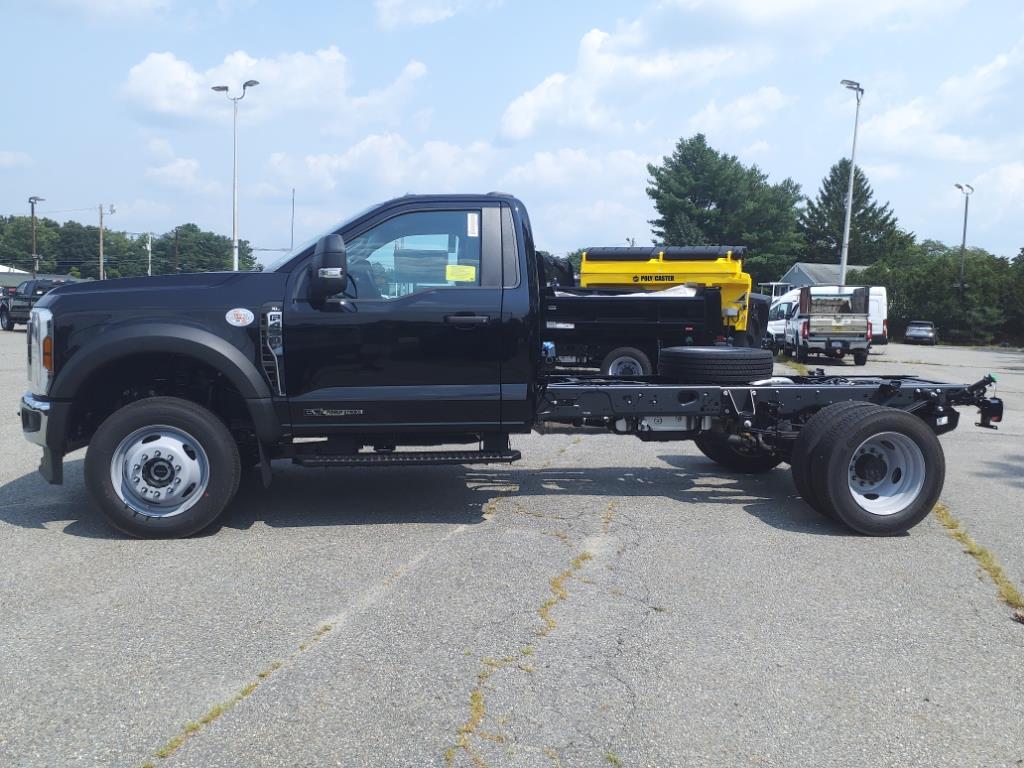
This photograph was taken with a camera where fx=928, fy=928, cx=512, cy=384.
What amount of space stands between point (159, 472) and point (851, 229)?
313 ft

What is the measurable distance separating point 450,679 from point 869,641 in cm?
192

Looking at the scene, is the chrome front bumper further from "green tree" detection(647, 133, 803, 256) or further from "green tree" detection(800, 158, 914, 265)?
"green tree" detection(800, 158, 914, 265)

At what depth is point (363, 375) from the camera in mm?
5863

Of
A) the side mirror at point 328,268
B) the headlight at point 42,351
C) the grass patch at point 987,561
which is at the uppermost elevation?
the side mirror at point 328,268

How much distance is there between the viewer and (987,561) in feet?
17.9

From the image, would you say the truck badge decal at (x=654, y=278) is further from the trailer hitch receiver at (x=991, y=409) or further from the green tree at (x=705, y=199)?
the green tree at (x=705, y=199)

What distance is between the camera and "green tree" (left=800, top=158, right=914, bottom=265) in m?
91.1

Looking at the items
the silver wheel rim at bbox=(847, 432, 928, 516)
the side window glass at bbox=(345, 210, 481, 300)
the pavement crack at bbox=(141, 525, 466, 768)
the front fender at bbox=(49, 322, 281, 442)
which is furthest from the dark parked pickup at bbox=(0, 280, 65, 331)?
the silver wheel rim at bbox=(847, 432, 928, 516)

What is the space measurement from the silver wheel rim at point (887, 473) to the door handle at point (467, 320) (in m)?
2.57

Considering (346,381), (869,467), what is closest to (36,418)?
(346,381)

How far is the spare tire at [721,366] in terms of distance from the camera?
264 inches

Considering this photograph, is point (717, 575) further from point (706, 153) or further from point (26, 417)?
point (706, 153)

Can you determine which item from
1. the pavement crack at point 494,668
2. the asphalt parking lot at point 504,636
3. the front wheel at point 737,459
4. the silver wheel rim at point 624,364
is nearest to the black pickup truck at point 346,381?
the asphalt parking lot at point 504,636

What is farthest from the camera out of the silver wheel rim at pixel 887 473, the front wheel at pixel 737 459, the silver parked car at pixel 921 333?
the silver parked car at pixel 921 333
